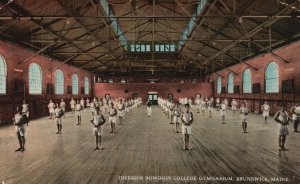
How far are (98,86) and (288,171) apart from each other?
3952 centimetres

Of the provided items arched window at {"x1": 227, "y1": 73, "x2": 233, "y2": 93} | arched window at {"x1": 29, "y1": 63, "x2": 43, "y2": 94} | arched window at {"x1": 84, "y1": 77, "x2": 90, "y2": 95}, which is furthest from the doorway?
arched window at {"x1": 29, "y1": 63, "x2": 43, "y2": 94}

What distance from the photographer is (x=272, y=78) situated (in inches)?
875

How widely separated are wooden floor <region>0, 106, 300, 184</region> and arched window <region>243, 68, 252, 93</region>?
617 inches

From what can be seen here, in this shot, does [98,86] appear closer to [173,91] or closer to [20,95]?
[173,91]

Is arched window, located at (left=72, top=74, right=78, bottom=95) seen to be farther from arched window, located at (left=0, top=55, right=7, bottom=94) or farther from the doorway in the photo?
arched window, located at (left=0, top=55, right=7, bottom=94)

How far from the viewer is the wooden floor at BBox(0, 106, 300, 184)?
6715 mm

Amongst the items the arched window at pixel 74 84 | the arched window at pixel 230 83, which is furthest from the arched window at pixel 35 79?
the arched window at pixel 230 83

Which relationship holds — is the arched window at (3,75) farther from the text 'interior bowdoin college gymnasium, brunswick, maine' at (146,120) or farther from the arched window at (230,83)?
the arched window at (230,83)

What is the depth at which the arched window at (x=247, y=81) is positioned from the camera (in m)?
27.5

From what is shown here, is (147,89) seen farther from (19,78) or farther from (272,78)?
(19,78)

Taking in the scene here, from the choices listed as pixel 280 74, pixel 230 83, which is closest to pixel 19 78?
pixel 280 74

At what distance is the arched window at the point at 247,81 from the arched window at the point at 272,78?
4.13 meters

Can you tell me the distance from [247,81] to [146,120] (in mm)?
13414

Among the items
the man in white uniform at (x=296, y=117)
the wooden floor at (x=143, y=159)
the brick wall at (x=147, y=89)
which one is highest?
the brick wall at (x=147, y=89)
